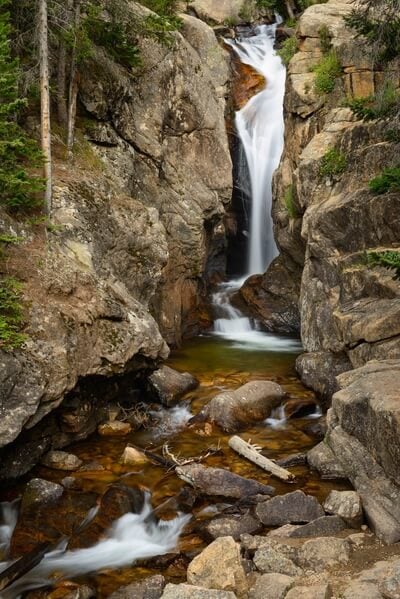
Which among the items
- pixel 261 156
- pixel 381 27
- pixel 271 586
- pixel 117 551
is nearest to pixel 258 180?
pixel 261 156

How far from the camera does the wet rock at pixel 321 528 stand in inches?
289

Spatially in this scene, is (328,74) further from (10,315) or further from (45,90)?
(10,315)

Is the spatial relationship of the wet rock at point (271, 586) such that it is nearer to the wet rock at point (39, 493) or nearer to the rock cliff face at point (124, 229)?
the wet rock at point (39, 493)

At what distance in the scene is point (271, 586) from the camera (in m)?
5.80

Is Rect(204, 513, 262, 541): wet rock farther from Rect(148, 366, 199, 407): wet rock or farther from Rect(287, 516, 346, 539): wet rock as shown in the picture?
Rect(148, 366, 199, 407): wet rock

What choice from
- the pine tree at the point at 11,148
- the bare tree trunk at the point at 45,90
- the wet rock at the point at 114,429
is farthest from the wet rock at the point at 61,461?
the bare tree trunk at the point at 45,90

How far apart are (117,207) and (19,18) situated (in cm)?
635

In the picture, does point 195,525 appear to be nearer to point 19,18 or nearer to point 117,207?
point 117,207

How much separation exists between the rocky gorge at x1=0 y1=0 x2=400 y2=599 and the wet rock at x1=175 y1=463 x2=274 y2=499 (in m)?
0.04

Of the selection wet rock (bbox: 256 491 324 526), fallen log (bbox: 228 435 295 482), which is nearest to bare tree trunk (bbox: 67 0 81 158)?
fallen log (bbox: 228 435 295 482)

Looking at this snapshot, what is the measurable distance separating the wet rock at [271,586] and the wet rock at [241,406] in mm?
5761

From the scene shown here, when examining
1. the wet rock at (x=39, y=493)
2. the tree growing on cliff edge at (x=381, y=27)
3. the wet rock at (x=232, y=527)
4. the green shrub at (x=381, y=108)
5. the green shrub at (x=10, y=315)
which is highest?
the tree growing on cliff edge at (x=381, y=27)

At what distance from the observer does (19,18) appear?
48.6 feet

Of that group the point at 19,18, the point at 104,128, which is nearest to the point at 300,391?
the point at 104,128
